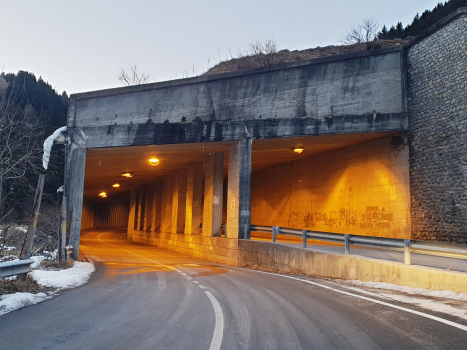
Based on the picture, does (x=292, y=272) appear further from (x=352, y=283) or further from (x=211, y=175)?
(x=211, y=175)

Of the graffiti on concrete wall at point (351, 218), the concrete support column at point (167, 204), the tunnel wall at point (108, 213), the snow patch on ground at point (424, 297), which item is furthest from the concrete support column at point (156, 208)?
the tunnel wall at point (108, 213)

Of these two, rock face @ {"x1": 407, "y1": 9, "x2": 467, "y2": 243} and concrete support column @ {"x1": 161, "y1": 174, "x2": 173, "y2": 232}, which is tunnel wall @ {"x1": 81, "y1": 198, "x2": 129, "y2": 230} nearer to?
concrete support column @ {"x1": 161, "y1": 174, "x2": 173, "y2": 232}

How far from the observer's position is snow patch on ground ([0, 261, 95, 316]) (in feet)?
24.6

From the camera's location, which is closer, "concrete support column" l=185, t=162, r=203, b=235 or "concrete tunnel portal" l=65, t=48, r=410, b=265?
"concrete tunnel portal" l=65, t=48, r=410, b=265

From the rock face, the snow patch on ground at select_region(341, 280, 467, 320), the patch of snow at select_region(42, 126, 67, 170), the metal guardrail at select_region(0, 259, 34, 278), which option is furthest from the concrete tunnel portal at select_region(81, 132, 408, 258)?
the metal guardrail at select_region(0, 259, 34, 278)

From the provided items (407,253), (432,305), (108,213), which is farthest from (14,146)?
(108,213)

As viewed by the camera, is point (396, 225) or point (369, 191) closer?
point (396, 225)

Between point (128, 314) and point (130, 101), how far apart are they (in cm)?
1527

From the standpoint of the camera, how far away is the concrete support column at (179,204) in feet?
89.2

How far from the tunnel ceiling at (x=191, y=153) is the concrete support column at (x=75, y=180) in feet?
3.22

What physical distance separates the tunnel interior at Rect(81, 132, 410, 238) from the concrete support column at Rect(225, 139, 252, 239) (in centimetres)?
76

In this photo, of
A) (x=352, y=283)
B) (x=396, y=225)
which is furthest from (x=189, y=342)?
(x=396, y=225)

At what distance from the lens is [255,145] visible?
20734mm

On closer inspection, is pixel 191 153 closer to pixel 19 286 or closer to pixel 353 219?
pixel 353 219
